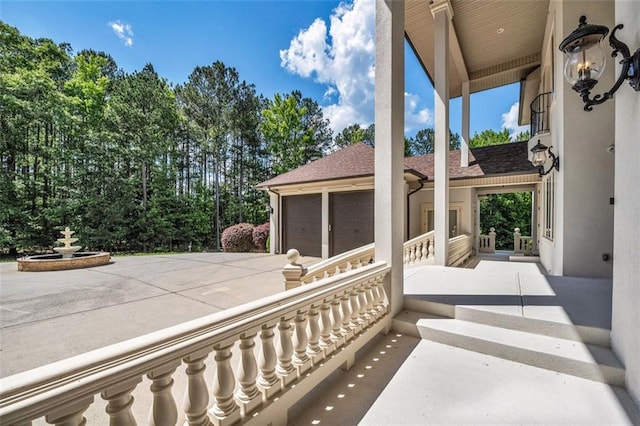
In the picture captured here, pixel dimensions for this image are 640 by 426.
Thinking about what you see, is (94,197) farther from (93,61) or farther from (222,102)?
(222,102)

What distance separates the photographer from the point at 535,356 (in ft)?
7.84

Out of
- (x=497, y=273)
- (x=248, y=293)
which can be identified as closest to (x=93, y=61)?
(x=248, y=293)

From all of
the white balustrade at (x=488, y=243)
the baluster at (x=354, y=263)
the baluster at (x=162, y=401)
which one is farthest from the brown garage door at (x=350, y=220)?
the baluster at (x=162, y=401)

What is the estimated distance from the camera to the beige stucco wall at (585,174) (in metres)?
4.30

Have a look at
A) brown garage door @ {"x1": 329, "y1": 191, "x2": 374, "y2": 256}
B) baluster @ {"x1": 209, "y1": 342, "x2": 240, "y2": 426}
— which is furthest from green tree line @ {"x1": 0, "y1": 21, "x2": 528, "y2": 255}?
baluster @ {"x1": 209, "y1": 342, "x2": 240, "y2": 426}

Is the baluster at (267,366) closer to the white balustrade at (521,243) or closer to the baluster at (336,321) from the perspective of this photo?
the baluster at (336,321)

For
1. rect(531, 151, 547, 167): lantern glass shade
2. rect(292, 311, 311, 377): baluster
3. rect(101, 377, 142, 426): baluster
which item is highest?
rect(531, 151, 547, 167): lantern glass shade

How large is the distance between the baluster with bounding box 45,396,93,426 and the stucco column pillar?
8.85 meters

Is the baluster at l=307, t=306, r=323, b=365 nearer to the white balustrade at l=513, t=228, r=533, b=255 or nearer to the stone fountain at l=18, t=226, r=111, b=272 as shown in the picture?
the stone fountain at l=18, t=226, r=111, b=272

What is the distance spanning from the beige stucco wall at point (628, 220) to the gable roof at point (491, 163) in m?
6.91

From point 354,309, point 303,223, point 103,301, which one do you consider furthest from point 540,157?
point 103,301

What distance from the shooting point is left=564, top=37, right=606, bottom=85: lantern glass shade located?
262 centimetres

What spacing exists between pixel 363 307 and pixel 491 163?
9.04 meters

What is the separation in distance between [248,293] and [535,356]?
4419 mm
